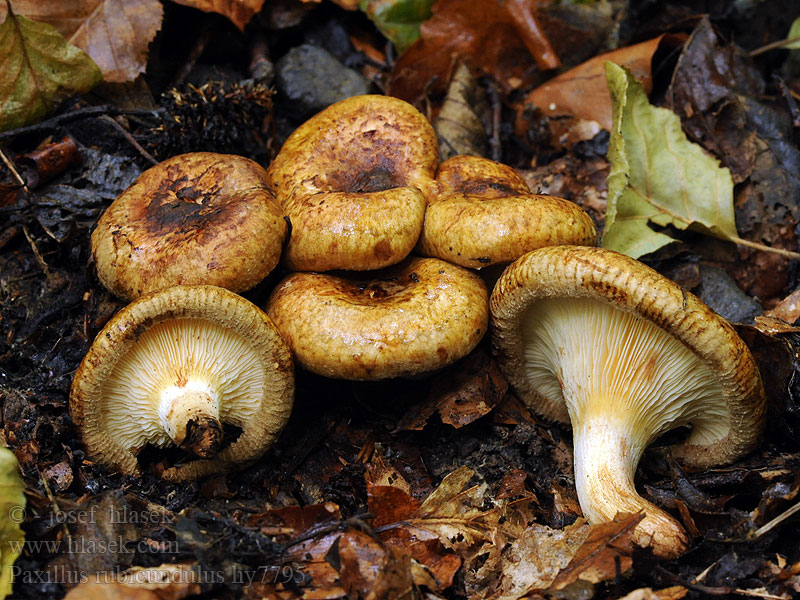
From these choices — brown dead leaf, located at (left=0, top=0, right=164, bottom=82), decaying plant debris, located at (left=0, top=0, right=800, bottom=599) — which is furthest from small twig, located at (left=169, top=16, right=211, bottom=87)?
brown dead leaf, located at (left=0, top=0, right=164, bottom=82)

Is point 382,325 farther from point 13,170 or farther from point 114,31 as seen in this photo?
point 114,31

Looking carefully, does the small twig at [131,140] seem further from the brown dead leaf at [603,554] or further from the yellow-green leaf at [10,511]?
the brown dead leaf at [603,554]

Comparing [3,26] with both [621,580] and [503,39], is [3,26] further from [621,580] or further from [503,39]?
[621,580]

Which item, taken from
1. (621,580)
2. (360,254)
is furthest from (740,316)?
(360,254)

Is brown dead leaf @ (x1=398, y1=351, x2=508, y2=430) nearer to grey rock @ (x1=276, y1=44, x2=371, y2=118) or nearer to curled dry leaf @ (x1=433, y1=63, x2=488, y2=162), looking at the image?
curled dry leaf @ (x1=433, y1=63, x2=488, y2=162)

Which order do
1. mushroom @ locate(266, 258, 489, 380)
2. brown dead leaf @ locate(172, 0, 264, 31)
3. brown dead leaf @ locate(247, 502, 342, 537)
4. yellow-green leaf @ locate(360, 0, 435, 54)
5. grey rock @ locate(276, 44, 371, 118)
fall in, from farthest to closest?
1. yellow-green leaf @ locate(360, 0, 435, 54)
2. grey rock @ locate(276, 44, 371, 118)
3. brown dead leaf @ locate(172, 0, 264, 31)
4. mushroom @ locate(266, 258, 489, 380)
5. brown dead leaf @ locate(247, 502, 342, 537)

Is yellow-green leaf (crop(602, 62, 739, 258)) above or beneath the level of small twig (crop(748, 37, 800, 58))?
beneath
